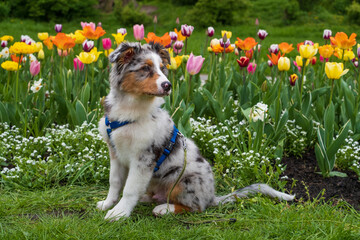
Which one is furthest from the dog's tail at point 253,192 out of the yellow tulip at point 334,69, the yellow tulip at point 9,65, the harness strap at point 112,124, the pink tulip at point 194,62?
the yellow tulip at point 9,65

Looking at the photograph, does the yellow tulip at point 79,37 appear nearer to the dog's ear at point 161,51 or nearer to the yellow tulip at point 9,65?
the yellow tulip at point 9,65

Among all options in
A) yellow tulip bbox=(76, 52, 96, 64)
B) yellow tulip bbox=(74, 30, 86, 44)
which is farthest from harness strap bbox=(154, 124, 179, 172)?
yellow tulip bbox=(74, 30, 86, 44)

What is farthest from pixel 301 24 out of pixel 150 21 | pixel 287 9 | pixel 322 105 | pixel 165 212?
pixel 165 212

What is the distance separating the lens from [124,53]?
2936 mm

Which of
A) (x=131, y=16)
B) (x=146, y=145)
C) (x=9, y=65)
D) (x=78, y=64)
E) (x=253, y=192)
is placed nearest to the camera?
(x=146, y=145)

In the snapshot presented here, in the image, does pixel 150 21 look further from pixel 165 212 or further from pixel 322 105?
pixel 165 212

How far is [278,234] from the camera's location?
2988 mm

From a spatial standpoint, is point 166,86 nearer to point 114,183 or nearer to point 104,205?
point 114,183

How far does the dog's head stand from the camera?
9.49ft

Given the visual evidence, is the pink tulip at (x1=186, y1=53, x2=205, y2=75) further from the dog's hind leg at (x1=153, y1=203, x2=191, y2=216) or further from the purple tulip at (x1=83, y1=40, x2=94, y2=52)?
the dog's hind leg at (x1=153, y1=203, x2=191, y2=216)

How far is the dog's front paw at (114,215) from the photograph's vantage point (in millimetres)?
3131

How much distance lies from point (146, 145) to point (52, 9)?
41.3 feet

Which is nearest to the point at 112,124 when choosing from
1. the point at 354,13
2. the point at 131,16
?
the point at 131,16

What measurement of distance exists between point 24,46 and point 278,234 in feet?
10.1
